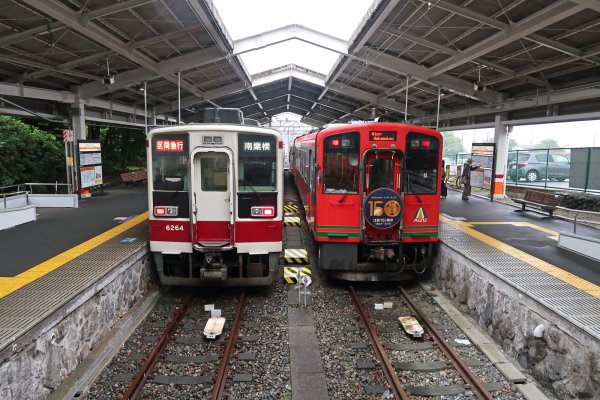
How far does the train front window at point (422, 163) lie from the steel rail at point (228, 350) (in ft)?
11.3

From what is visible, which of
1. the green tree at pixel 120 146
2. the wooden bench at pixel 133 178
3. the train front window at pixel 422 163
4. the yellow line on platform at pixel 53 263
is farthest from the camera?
the green tree at pixel 120 146

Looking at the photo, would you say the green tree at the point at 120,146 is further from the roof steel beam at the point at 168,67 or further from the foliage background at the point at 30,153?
the roof steel beam at the point at 168,67

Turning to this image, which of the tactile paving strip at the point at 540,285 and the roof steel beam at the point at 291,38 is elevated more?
the roof steel beam at the point at 291,38

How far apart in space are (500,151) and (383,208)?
10.3m

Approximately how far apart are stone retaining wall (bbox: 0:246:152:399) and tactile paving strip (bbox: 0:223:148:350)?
0.07 m

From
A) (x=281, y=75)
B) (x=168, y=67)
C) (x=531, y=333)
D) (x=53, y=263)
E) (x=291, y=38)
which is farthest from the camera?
(x=281, y=75)

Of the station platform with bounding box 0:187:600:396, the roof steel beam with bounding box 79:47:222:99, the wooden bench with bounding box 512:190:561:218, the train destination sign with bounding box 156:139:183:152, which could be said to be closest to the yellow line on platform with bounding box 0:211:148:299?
the station platform with bounding box 0:187:600:396

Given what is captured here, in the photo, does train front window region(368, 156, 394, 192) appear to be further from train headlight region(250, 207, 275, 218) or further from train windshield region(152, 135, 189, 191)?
train windshield region(152, 135, 189, 191)

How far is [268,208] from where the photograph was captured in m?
6.75

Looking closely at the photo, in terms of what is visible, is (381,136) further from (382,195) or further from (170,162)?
(170,162)

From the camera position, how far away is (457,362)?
506 cm

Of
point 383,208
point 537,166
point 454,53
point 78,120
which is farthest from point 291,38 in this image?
point 537,166

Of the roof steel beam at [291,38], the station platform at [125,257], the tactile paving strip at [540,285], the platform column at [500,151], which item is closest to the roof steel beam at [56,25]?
the station platform at [125,257]

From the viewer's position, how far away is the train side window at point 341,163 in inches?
289
